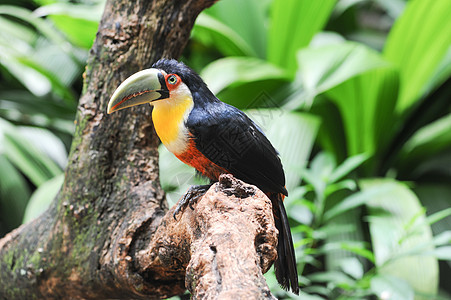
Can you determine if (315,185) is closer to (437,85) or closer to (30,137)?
(437,85)

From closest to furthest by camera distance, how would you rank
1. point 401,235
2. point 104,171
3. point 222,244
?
point 222,244 < point 104,171 < point 401,235

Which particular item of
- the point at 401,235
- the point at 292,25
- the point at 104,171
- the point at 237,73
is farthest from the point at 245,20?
the point at 104,171

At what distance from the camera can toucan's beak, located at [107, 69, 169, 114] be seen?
751 mm

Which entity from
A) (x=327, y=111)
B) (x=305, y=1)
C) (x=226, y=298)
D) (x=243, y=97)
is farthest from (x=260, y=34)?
(x=226, y=298)

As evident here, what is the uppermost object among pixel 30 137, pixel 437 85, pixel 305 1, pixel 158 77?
pixel 305 1

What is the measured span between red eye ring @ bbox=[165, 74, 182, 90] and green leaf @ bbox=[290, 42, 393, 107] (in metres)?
0.85

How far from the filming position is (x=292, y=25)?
2.03 m

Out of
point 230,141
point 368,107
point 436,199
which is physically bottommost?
point 436,199

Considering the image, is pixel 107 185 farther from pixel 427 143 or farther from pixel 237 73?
pixel 427 143

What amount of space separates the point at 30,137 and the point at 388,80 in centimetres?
162

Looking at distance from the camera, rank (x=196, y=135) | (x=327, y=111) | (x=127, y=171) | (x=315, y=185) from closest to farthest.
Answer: (x=196, y=135)
(x=127, y=171)
(x=315, y=185)
(x=327, y=111)

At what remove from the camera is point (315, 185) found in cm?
119

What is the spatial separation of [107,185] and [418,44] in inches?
59.2

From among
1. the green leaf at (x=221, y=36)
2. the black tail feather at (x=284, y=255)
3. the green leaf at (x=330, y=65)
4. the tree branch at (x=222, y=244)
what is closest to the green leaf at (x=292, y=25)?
the green leaf at (x=221, y=36)
